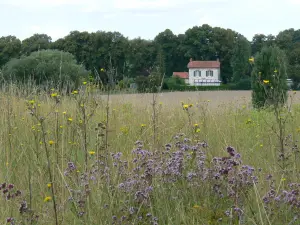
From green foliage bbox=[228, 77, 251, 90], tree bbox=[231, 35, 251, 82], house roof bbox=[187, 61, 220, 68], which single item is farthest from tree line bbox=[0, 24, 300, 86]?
green foliage bbox=[228, 77, 251, 90]

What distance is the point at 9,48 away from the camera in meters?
38.4

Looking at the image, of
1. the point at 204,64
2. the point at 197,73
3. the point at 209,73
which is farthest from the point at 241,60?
the point at 197,73

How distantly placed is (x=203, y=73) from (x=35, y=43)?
26.9 metres

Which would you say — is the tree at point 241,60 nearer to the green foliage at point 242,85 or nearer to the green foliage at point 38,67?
the green foliage at point 242,85

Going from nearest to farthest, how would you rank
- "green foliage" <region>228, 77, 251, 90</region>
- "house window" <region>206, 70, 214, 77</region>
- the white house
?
1. "green foliage" <region>228, 77, 251, 90</region>
2. the white house
3. "house window" <region>206, 70, 214, 77</region>

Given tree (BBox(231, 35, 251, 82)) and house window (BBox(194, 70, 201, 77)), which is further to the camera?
house window (BBox(194, 70, 201, 77))

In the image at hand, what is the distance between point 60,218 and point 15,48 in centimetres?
3945

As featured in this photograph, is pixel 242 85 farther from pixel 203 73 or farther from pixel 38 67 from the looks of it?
pixel 38 67

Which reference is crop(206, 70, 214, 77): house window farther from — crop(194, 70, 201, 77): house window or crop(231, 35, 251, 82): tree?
crop(231, 35, 251, 82): tree

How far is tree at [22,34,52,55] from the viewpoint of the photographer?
41.3 m

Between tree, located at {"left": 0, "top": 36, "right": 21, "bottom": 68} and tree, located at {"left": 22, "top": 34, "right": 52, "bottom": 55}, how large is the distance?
1.05 meters

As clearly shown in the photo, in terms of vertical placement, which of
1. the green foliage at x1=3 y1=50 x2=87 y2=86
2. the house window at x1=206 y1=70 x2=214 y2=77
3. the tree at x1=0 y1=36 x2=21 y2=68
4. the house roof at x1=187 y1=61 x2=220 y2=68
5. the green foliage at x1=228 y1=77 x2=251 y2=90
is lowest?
the green foliage at x1=228 y1=77 x2=251 y2=90

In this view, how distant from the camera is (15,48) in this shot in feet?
128

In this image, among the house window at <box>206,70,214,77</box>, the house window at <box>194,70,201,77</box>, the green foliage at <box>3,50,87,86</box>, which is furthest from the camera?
the house window at <box>194,70,201,77</box>
